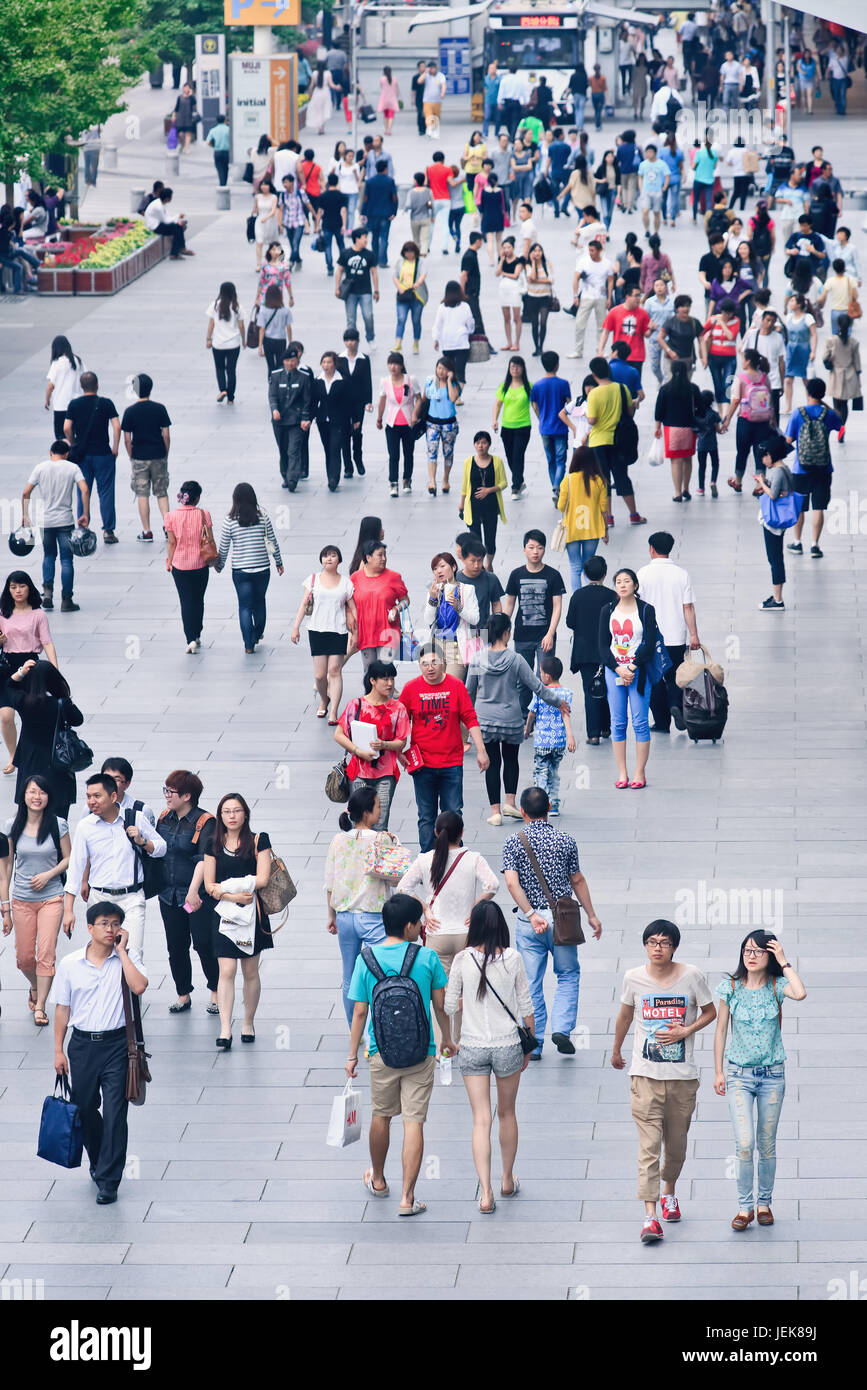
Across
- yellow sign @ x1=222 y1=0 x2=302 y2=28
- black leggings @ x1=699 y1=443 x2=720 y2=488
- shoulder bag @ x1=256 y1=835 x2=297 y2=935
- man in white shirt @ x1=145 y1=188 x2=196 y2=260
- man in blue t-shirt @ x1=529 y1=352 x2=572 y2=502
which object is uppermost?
yellow sign @ x1=222 y1=0 x2=302 y2=28

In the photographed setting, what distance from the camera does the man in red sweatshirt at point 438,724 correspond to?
520 inches

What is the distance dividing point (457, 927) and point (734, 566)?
9661 millimetres

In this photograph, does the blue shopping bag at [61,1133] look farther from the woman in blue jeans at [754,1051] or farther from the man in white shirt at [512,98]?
the man in white shirt at [512,98]

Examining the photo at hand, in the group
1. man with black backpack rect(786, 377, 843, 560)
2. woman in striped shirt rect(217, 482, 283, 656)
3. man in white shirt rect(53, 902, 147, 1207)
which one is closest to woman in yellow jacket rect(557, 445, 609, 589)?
man with black backpack rect(786, 377, 843, 560)

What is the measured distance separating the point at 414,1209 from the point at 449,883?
5.45 ft

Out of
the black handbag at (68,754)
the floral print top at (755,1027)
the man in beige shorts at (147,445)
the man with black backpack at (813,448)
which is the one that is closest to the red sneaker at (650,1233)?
the floral print top at (755,1027)

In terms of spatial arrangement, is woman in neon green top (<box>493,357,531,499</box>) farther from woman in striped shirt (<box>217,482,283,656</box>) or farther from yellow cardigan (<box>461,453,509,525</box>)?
woman in striped shirt (<box>217,482,283,656</box>)

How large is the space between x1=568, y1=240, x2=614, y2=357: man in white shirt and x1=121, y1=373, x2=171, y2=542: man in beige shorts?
812 cm

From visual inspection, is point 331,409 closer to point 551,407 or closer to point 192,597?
point 551,407

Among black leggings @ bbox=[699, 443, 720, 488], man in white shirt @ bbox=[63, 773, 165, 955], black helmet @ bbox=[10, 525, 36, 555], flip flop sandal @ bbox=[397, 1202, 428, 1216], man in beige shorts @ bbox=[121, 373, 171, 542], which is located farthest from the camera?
black leggings @ bbox=[699, 443, 720, 488]

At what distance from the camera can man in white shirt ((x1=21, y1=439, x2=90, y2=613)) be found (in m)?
18.5

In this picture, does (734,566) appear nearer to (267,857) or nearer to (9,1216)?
(267,857)

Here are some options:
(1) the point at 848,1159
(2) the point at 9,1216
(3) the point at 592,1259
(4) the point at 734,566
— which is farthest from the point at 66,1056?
(4) the point at 734,566

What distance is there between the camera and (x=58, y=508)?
61.3ft
